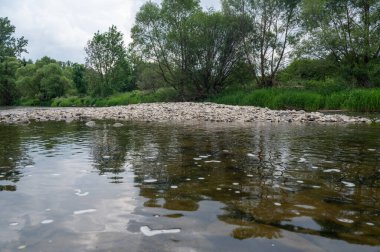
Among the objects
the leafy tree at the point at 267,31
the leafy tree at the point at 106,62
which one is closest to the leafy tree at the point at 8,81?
the leafy tree at the point at 106,62

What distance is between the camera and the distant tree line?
32.0 m

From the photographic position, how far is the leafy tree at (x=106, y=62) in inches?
2429

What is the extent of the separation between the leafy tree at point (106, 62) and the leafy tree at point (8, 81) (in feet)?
53.0

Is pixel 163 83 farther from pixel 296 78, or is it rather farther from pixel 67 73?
pixel 67 73

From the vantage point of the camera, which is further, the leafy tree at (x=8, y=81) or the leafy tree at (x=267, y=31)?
the leafy tree at (x=8, y=81)

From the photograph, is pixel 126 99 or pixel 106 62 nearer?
pixel 126 99

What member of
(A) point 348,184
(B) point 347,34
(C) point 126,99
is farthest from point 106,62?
(A) point 348,184

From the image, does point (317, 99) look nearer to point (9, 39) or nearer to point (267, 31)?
point (267, 31)

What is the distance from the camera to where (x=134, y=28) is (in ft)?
137

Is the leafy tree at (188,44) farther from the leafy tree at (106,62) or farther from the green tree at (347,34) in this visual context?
the leafy tree at (106,62)

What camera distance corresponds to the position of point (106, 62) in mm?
63000

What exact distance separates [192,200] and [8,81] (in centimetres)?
7006

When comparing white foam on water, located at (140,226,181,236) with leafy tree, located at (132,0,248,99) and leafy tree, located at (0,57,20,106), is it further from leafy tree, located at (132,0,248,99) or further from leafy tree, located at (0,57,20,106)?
leafy tree, located at (0,57,20,106)

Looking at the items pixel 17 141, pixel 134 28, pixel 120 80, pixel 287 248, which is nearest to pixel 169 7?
A: pixel 134 28
